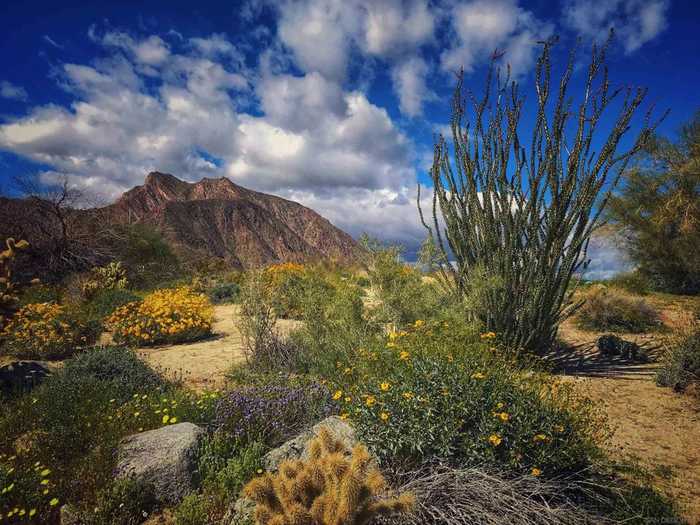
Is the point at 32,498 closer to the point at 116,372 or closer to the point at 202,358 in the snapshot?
the point at 116,372

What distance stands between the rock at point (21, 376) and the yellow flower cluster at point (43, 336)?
2.00m

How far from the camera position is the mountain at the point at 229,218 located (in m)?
65.5

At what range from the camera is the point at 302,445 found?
10.7 feet

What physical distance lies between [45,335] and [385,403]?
793cm

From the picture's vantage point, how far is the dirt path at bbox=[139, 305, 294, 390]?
6.00 metres

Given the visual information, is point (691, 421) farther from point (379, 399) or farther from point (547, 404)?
point (379, 399)

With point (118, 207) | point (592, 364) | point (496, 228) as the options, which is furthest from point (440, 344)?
point (118, 207)

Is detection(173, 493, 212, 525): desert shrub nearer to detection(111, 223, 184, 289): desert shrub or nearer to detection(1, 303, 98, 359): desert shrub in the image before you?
detection(1, 303, 98, 359): desert shrub

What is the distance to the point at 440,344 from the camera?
404 cm

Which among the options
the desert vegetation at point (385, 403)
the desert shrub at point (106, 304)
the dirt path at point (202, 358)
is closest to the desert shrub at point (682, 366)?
the desert vegetation at point (385, 403)

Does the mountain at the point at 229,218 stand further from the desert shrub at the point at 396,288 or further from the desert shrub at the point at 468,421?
the desert shrub at the point at 468,421

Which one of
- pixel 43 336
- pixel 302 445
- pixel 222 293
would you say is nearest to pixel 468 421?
pixel 302 445

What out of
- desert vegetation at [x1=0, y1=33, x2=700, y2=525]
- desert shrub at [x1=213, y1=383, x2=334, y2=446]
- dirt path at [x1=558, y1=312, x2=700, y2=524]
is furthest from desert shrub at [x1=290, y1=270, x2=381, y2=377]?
dirt path at [x1=558, y1=312, x2=700, y2=524]

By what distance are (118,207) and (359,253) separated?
7949cm
